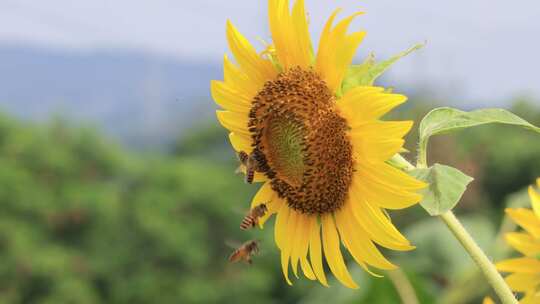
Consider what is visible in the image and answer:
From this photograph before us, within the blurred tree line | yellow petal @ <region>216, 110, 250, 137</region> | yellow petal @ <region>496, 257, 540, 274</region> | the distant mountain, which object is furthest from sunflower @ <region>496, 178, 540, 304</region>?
the distant mountain

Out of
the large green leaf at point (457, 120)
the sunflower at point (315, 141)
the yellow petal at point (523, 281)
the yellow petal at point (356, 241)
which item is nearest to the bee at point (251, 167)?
the sunflower at point (315, 141)

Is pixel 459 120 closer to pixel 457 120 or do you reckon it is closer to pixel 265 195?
pixel 457 120

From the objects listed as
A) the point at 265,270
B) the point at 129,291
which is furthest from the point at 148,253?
the point at 265,270

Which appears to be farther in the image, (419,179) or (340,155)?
(340,155)

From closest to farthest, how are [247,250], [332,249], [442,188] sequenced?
[442,188], [332,249], [247,250]

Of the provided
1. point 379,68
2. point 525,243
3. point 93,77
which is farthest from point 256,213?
point 93,77

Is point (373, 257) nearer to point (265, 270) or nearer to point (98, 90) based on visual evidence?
point (265, 270)

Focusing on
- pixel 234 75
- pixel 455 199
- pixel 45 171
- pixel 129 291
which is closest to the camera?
pixel 455 199
